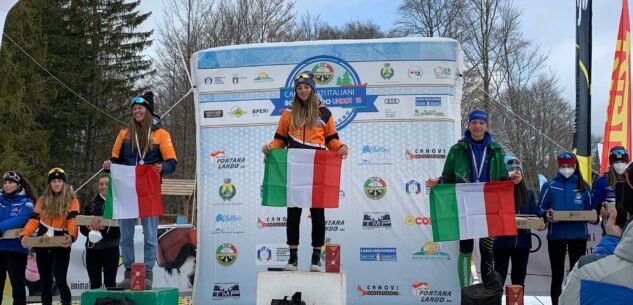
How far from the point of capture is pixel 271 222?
6840 mm

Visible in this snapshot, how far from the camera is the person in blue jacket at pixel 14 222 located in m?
6.50

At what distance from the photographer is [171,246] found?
870 cm

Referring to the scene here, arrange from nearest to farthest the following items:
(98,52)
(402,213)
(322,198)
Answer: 1. (322,198)
2. (402,213)
3. (98,52)

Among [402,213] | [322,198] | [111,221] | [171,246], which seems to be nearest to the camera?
[322,198]

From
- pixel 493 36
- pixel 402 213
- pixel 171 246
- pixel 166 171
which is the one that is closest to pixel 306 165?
pixel 166 171

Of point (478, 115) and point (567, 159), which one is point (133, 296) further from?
point (567, 159)

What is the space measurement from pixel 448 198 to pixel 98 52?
2334 centimetres

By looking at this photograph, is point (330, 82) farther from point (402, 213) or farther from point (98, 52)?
point (98, 52)

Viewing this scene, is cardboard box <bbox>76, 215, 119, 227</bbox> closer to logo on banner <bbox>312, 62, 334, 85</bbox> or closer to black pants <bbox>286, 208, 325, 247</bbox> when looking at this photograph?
black pants <bbox>286, 208, 325, 247</bbox>

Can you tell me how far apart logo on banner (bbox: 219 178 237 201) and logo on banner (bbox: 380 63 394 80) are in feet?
6.33

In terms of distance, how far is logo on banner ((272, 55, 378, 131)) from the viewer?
6754 mm

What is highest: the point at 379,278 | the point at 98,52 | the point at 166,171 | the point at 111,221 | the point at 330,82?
the point at 98,52

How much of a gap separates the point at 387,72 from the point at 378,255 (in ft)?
6.06

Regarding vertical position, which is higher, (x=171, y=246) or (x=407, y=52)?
(x=407, y=52)
